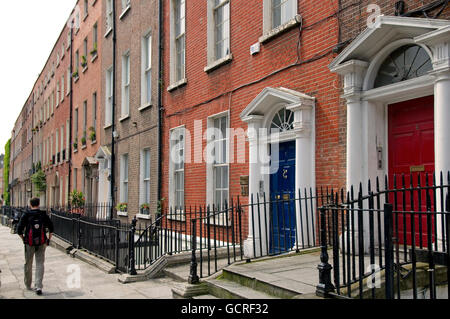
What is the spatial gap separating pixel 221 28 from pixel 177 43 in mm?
2484

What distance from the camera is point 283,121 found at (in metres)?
8.43

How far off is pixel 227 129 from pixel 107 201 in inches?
383

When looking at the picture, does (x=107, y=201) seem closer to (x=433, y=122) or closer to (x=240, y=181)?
(x=240, y=181)

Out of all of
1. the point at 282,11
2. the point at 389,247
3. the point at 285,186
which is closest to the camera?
the point at 389,247

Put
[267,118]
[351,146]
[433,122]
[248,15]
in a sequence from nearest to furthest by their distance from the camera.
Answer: [433,122] < [351,146] < [267,118] < [248,15]

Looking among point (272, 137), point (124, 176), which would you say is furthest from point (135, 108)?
point (272, 137)

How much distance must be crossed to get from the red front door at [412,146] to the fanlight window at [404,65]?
14.1 inches

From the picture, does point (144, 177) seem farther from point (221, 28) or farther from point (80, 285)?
point (80, 285)

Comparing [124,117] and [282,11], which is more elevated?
[282,11]

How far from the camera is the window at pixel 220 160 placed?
10.2 metres

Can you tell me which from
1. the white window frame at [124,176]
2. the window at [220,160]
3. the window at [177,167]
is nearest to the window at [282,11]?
the window at [220,160]

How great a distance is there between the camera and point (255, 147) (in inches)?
345

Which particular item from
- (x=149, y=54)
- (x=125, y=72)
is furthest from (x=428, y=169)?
(x=125, y=72)
